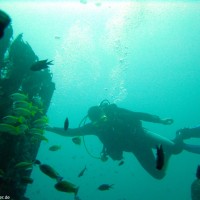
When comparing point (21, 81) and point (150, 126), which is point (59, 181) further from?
point (150, 126)

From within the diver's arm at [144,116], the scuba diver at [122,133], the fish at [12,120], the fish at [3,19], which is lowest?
the fish at [3,19]

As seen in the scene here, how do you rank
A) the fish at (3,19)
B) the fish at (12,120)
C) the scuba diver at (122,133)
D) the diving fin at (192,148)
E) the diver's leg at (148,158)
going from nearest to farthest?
the fish at (3,19) → the fish at (12,120) → the scuba diver at (122,133) → the diver's leg at (148,158) → the diving fin at (192,148)

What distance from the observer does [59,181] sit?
542cm

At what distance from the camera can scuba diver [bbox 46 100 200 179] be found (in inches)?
433

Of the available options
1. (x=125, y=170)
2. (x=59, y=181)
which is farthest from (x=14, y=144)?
(x=125, y=170)

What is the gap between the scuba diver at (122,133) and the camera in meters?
11.0

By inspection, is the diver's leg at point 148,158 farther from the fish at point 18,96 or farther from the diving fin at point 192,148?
the fish at point 18,96

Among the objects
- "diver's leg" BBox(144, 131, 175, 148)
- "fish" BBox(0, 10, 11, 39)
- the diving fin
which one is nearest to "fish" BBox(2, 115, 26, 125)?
"fish" BBox(0, 10, 11, 39)

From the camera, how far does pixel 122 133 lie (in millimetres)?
11211

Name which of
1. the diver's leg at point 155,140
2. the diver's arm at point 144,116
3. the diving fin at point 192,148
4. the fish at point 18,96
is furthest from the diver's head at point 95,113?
the diving fin at point 192,148

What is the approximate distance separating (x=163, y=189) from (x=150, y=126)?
32.6 metres

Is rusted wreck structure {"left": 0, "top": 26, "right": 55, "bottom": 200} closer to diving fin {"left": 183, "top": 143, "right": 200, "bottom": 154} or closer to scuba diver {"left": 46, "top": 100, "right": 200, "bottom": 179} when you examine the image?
scuba diver {"left": 46, "top": 100, "right": 200, "bottom": 179}

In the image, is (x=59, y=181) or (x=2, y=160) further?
(x=2, y=160)

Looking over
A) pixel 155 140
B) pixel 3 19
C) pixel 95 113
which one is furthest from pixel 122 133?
pixel 3 19
